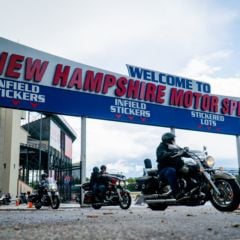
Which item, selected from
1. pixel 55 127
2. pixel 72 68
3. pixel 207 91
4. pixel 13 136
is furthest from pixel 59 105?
pixel 55 127

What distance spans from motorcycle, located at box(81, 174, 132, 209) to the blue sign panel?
5.93m

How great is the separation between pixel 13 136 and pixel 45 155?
263 inches

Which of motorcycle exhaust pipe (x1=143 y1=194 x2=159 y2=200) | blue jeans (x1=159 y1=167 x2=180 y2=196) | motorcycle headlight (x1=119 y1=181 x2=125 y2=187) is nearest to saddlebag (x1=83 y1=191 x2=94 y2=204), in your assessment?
motorcycle headlight (x1=119 y1=181 x2=125 y2=187)

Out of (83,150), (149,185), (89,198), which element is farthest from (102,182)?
(83,150)

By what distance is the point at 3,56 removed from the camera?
18266 mm

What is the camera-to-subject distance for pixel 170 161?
8516 mm

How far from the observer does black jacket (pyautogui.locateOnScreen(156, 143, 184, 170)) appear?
27.5 feet

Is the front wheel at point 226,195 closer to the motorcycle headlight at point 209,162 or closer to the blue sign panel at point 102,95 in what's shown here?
the motorcycle headlight at point 209,162

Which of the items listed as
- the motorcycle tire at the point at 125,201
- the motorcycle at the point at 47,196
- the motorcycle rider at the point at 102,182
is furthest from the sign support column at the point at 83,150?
the motorcycle tire at the point at 125,201

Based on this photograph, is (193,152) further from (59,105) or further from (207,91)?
(207,91)

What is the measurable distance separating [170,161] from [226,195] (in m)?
1.32

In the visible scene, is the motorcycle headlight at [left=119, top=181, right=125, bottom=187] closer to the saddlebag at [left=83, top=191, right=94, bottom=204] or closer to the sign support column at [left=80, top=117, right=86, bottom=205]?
the saddlebag at [left=83, top=191, right=94, bottom=204]

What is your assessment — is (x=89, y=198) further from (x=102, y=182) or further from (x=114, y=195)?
(x=114, y=195)

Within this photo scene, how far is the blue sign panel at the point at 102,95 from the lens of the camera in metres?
18.3
